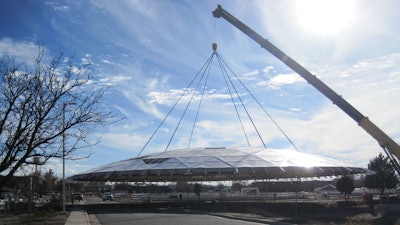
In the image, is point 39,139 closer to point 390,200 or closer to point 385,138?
point 385,138

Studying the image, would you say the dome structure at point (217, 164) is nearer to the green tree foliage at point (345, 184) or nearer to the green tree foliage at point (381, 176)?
the green tree foliage at point (345, 184)

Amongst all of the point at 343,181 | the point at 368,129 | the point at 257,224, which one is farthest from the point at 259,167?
the point at 343,181

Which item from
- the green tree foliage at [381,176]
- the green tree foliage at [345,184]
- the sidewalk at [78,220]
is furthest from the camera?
the green tree foliage at [381,176]

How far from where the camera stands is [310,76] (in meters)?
27.7

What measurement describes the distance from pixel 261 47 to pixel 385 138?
966 cm

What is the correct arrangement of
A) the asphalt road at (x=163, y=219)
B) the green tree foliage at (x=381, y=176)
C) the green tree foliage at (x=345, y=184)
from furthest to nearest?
the green tree foliage at (x=381, y=176)
the green tree foliage at (x=345, y=184)
the asphalt road at (x=163, y=219)

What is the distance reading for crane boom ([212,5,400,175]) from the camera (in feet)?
82.6

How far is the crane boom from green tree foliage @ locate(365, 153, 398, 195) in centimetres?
4260

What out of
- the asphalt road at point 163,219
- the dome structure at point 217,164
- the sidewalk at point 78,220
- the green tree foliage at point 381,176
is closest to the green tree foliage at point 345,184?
the green tree foliage at point 381,176

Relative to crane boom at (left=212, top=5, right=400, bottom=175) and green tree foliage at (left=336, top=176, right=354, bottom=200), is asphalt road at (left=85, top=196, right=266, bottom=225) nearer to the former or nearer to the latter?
crane boom at (left=212, top=5, right=400, bottom=175)

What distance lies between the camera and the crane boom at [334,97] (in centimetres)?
2517

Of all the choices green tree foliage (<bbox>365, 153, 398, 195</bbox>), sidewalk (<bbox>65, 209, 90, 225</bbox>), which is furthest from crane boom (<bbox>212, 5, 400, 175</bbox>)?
green tree foliage (<bbox>365, 153, 398, 195</bbox>)

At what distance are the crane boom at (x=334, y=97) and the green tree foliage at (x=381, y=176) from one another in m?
42.6

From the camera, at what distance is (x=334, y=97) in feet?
88.6
